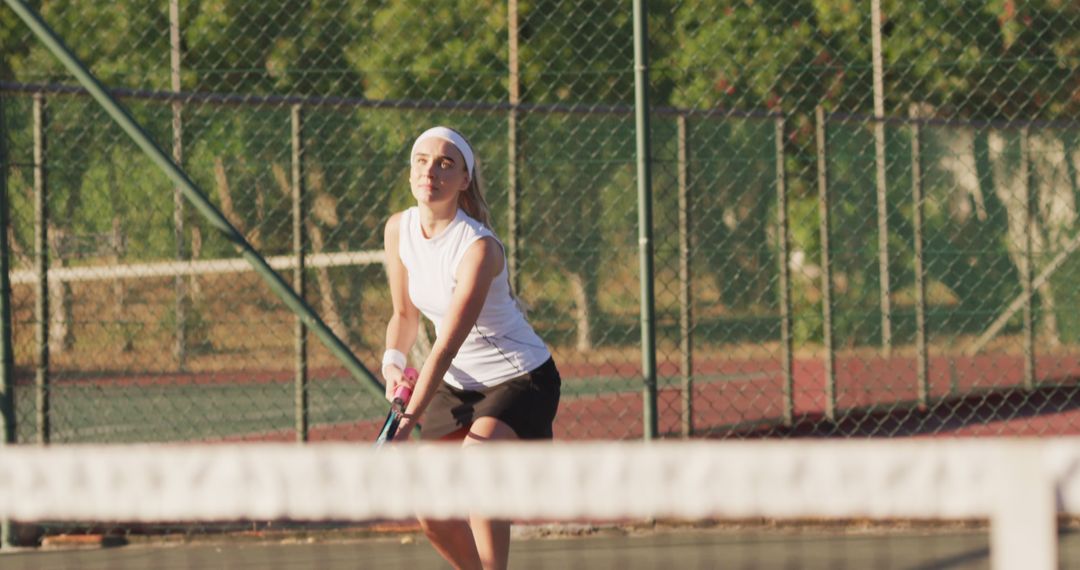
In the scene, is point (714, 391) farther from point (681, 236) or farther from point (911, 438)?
point (681, 236)

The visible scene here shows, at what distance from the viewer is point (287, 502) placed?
235 centimetres

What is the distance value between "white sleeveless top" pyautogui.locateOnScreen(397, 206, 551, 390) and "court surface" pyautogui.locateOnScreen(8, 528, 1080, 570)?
5.31ft

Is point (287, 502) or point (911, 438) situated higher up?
point (287, 502)

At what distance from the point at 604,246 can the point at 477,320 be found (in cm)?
440

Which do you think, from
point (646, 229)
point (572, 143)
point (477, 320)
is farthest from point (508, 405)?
point (572, 143)

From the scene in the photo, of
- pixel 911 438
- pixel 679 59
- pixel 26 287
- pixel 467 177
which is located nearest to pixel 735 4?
pixel 679 59

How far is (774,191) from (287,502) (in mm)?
7083

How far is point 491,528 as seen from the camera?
417cm

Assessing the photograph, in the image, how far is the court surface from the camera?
19.1ft

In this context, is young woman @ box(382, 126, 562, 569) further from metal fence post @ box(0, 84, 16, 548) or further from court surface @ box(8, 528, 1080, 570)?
metal fence post @ box(0, 84, 16, 548)

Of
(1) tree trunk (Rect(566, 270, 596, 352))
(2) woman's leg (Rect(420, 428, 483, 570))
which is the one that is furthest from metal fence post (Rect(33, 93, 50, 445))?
(1) tree trunk (Rect(566, 270, 596, 352))

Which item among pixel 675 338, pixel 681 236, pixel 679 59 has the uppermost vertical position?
pixel 679 59

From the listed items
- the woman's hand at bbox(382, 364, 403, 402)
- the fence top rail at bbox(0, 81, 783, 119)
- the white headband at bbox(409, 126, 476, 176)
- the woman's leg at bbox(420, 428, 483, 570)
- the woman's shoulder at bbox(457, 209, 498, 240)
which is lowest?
the woman's leg at bbox(420, 428, 483, 570)

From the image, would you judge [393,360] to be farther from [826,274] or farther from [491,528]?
[826,274]
